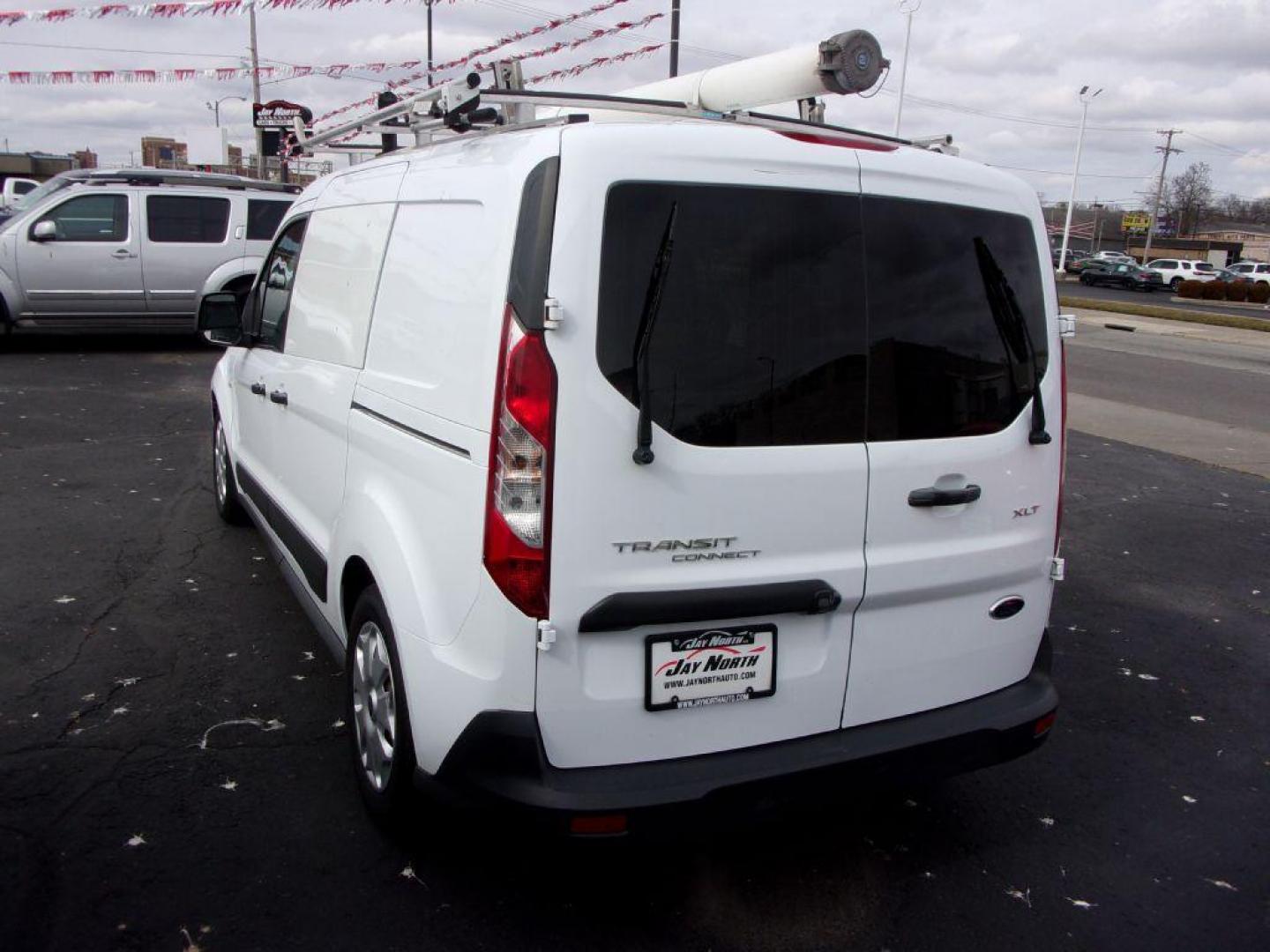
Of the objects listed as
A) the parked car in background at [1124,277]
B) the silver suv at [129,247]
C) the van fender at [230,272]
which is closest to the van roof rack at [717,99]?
the silver suv at [129,247]

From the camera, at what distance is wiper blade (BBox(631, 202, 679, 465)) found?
2383mm

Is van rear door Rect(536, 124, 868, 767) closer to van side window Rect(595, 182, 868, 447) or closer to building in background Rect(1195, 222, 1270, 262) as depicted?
van side window Rect(595, 182, 868, 447)

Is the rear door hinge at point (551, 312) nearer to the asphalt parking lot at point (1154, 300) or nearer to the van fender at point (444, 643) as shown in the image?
the van fender at point (444, 643)

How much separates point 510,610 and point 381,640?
30.3 inches

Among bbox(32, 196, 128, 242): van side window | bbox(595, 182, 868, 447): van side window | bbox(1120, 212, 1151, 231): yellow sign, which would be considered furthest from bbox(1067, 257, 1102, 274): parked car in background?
bbox(595, 182, 868, 447): van side window

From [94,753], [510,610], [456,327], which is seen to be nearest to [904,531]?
[510,610]

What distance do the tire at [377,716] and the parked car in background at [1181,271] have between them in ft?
175

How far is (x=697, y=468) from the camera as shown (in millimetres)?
2463

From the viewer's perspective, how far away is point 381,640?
3.01 meters

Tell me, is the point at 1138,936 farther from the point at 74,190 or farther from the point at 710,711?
the point at 74,190

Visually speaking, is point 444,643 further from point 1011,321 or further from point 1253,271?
point 1253,271

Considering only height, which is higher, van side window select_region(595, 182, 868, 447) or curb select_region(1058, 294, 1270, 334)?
van side window select_region(595, 182, 868, 447)

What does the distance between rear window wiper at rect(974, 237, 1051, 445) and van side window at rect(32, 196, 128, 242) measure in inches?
492

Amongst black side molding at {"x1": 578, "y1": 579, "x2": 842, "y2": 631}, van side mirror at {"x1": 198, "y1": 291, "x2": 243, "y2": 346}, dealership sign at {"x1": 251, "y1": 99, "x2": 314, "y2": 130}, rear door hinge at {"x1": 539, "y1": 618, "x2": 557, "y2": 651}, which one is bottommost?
rear door hinge at {"x1": 539, "y1": 618, "x2": 557, "y2": 651}
